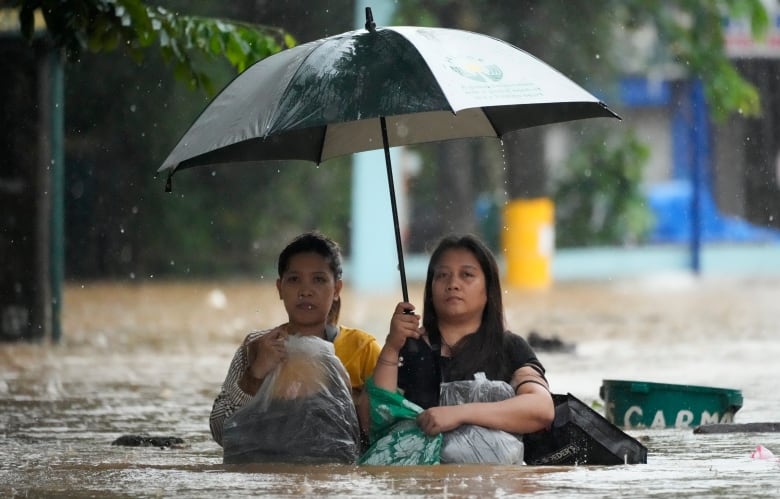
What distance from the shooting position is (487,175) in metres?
29.0

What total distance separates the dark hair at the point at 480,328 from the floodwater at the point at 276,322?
400 mm

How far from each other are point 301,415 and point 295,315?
1.30 ft

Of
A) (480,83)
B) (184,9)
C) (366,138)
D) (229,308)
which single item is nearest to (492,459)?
(480,83)

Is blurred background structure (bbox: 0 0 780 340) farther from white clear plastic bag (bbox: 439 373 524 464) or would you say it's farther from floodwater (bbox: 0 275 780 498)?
white clear plastic bag (bbox: 439 373 524 464)

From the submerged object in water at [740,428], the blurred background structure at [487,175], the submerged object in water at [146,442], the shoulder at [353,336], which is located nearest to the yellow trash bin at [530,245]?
the blurred background structure at [487,175]

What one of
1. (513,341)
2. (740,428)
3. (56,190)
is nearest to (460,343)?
(513,341)

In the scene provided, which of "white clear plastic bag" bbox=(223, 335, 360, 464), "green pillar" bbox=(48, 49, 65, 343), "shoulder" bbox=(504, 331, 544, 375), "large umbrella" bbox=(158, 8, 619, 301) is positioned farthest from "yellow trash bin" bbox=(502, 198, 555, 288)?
"white clear plastic bag" bbox=(223, 335, 360, 464)

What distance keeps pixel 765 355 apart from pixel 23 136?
6528mm

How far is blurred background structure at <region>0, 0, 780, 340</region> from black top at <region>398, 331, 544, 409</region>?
15024mm

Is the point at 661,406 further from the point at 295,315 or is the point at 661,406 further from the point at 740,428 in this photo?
→ the point at 295,315

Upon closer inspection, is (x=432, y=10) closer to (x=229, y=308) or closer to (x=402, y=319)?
(x=229, y=308)

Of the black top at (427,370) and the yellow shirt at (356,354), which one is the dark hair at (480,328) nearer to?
the black top at (427,370)

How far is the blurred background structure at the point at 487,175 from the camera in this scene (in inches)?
921

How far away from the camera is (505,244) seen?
2433cm
